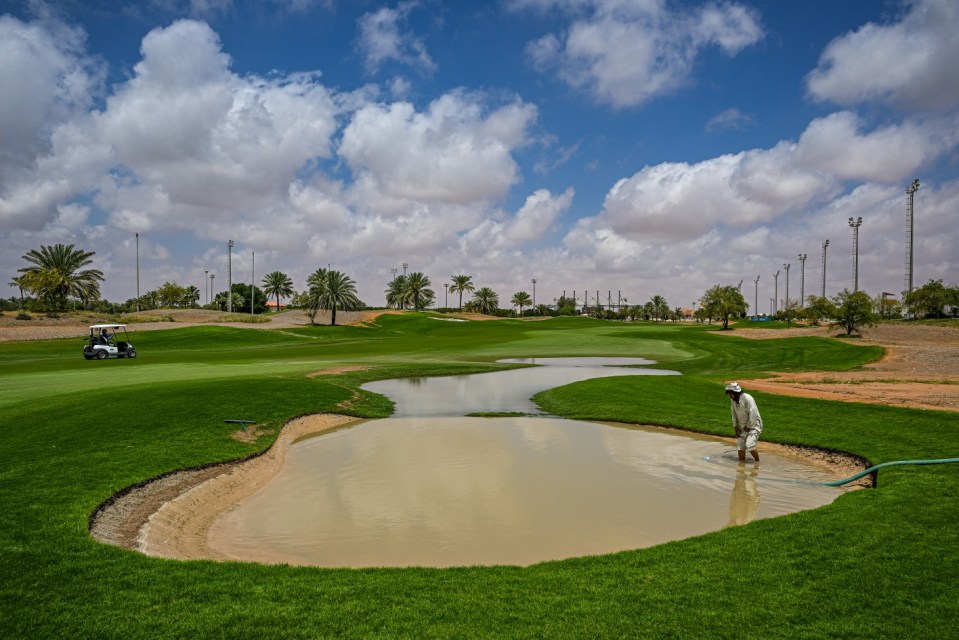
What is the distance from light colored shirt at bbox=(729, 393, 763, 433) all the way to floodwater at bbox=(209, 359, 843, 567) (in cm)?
124

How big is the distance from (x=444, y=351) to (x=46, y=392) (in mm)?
40309

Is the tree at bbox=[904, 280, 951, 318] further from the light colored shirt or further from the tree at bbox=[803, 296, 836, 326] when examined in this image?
the light colored shirt

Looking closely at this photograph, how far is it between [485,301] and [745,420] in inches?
6437

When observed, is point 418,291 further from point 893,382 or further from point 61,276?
point 893,382

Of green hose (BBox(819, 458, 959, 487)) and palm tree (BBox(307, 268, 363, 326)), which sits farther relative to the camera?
palm tree (BBox(307, 268, 363, 326))

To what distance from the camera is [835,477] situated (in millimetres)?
15797

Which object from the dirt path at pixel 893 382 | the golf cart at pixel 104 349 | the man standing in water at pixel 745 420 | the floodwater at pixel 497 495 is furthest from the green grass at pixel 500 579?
the golf cart at pixel 104 349

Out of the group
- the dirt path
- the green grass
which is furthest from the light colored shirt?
the dirt path

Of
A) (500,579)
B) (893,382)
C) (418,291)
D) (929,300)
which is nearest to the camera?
(500,579)

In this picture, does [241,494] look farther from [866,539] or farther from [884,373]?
[884,373]

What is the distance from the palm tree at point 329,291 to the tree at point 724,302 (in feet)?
232

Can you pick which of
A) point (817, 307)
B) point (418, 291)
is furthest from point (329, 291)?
point (817, 307)

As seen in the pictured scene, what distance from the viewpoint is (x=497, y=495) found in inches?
583

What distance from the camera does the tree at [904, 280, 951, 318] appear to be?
10156 centimetres
